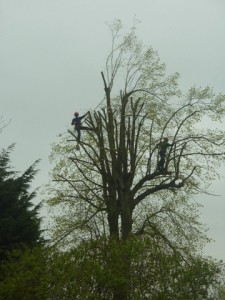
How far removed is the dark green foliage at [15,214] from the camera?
17.0 meters

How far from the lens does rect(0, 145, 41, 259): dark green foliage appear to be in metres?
17.0

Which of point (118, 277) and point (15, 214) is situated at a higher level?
point (15, 214)

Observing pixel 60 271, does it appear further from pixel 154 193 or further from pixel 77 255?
pixel 154 193

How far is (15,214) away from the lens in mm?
18109

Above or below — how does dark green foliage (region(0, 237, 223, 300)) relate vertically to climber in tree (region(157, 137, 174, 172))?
below

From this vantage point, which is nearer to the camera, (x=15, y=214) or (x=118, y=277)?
(x=118, y=277)

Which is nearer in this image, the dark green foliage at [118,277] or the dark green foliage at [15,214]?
the dark green foliage at [118,277]

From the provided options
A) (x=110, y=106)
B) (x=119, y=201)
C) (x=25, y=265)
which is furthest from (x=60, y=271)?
(x=110, y=106)

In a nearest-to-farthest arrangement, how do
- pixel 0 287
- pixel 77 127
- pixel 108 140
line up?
1. pixel 0 287
2. pixel 77 127
3. pixel 108 140

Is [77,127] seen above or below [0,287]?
above

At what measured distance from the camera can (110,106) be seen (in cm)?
1870

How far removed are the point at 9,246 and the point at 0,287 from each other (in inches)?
195

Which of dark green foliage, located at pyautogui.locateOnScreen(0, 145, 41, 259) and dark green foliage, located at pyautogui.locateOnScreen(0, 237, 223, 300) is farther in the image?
dark green foliage, located at pyautogui.locateOnScreen(0, 145, 41, 259)

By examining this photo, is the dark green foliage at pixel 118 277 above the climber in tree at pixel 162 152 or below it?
below
